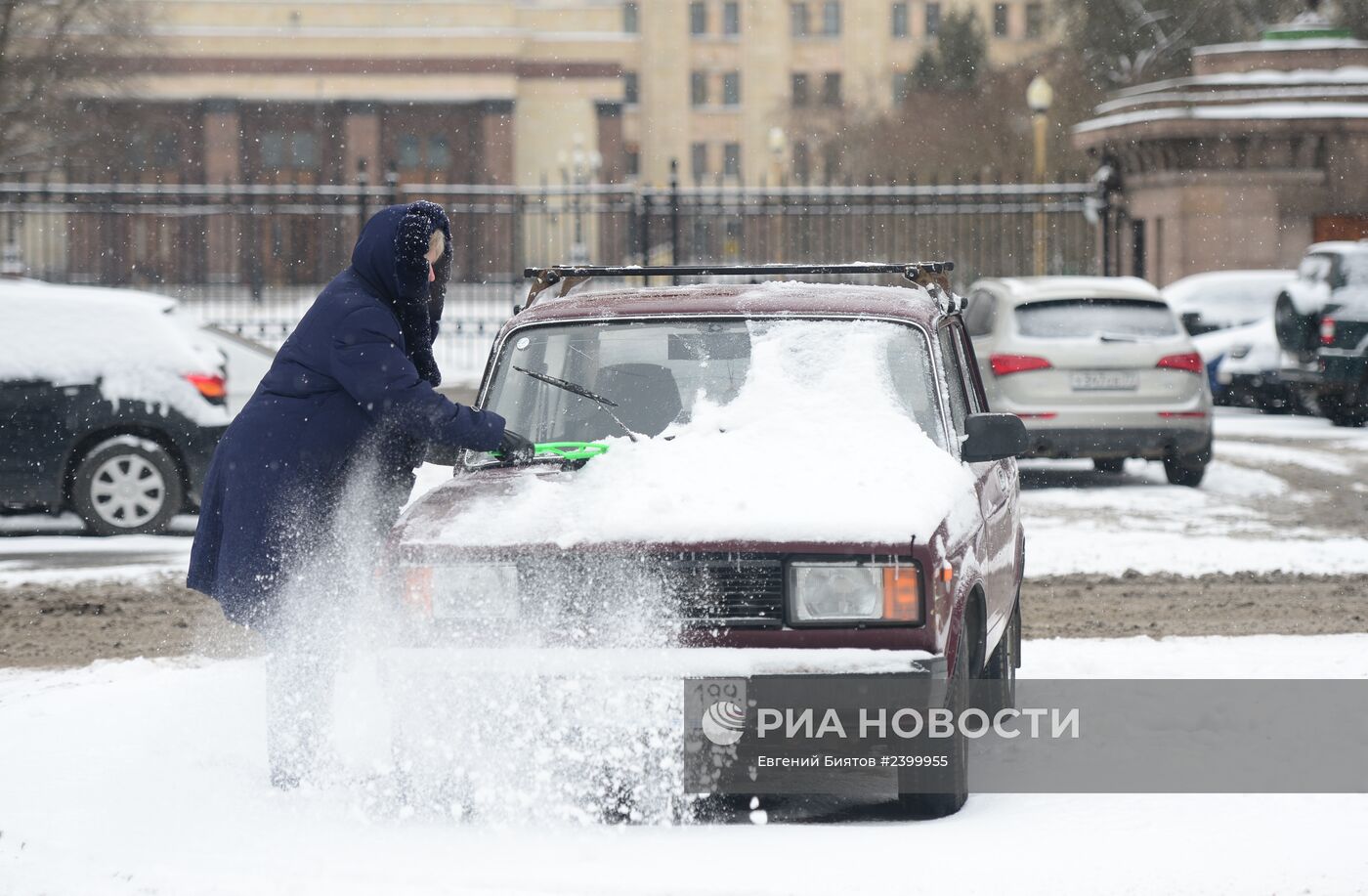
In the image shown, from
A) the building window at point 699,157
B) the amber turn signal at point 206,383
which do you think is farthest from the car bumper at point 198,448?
the building window at point 699,157

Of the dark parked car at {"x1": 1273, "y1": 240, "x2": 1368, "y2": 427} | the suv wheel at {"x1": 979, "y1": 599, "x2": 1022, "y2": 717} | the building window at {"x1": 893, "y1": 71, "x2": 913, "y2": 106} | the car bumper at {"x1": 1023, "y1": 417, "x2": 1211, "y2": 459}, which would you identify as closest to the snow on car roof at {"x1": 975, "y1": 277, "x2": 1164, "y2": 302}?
the car bumper at {"x1": 1023, "y1": 417, "x2": 1211, "y2": 459}

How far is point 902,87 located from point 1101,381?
75.5 m

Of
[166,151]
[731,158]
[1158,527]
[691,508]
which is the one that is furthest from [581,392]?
[731,158]

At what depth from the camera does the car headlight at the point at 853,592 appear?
16.8 feet

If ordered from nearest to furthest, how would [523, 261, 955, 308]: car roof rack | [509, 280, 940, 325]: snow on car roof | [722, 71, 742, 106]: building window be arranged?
[509, 280, 940, 325]: snow on car roof < [523, 261, 955, 308]: car roof rack < [722, 71, 742, 106]: building window

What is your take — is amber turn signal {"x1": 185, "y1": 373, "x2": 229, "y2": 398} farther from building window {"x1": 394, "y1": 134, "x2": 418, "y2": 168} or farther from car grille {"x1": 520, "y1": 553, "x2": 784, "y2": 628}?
building window {"x1": 394, "y1": 134, "x2": 418, "y2": 168}

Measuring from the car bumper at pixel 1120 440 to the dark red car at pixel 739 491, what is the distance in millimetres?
8188

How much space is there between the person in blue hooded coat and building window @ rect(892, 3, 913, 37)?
321 ft

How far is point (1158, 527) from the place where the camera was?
42.6ft

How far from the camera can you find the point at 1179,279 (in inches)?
1089

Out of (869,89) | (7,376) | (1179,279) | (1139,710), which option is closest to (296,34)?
(869,89)

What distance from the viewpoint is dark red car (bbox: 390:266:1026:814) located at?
A: 16.9 ft

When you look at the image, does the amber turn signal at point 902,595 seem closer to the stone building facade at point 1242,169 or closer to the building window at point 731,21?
the stone building facade at point 1242,169

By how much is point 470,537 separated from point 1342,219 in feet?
82.0
